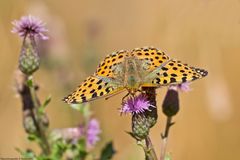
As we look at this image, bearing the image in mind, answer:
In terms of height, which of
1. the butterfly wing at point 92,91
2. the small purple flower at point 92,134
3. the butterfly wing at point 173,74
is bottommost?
the small purple flower at point 92,134

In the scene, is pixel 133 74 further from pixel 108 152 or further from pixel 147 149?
pixel 108 152

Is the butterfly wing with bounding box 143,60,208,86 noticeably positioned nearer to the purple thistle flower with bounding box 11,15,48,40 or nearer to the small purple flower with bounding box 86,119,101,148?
the purple thistle flower with bounding box 11,15,48,40

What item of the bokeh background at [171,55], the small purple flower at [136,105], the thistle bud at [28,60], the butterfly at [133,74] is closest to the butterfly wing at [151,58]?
the butterfly at [133,74]

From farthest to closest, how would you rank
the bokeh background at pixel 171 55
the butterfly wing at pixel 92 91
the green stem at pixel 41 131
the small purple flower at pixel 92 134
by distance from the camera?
the bokeh background at pixel 171 55, the small purple flower at pixel 92 134, the green stem at pixel 41 131, the butterfly wing at pixel 92 91

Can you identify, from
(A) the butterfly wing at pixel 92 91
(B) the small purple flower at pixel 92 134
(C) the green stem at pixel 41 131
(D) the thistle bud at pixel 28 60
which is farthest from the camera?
(B) the small purple flower at pixel 92 134

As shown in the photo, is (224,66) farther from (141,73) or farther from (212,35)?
(141,73)

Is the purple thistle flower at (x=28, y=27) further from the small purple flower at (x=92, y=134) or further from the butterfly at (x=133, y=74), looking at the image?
the small purple flower at (x=92, y=134)

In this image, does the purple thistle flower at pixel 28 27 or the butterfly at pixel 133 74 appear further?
the purple thistle flower at pixel 28 27

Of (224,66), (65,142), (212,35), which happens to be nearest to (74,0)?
(224,66)
